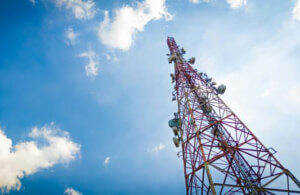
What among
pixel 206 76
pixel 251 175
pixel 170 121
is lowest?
pixel 251 175

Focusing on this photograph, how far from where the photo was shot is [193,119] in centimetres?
852

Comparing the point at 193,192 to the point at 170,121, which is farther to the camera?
the point at 170,121

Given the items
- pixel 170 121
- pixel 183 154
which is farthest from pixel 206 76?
pixel 183 154

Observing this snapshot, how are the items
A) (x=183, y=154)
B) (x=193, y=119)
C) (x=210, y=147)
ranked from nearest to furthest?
(x=210, y=147) < (x=193, y=119) < (x=183, y=154)

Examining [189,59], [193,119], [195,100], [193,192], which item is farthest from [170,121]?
[189,59]

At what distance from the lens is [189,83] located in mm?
12094

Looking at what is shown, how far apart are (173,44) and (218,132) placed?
12.7 m

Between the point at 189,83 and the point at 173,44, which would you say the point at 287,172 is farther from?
the point at 173,44

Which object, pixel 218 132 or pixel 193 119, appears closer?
pixel 193 119

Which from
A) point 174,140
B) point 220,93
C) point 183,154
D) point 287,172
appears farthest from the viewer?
point 220,93

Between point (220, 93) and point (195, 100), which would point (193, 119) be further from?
point (220, 93)

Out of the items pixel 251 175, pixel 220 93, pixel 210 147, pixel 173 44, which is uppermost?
pixel 173 44

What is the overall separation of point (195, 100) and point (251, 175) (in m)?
5.54

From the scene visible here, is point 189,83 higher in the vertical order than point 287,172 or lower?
higher
